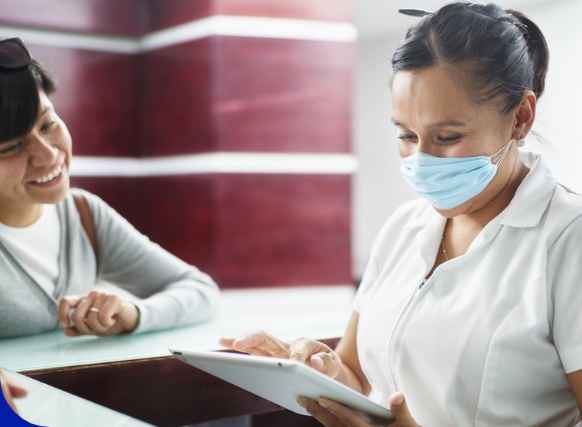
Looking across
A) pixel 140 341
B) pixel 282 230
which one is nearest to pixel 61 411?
pixel 140 341

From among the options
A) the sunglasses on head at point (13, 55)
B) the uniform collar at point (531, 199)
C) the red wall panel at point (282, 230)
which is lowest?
the red wall panel at point (282, 230)

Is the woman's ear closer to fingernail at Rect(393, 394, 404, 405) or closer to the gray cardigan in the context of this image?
fingernail at Rect(393, 394, 404, 405)

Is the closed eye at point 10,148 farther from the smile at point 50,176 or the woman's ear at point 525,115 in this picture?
the woman's ear at point 525,115

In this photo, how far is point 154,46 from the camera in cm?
370

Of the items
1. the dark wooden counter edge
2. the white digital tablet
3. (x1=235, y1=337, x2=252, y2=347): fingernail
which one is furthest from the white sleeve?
the dark wooden counter edge

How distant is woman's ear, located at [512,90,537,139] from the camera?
5.02 feet

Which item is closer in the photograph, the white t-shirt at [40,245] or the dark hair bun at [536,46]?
the dark hair bun at [536,46]

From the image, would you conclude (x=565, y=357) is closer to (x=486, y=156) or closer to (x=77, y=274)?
(x=486, y=156)

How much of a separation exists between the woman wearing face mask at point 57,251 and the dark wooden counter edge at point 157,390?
0.78 ft

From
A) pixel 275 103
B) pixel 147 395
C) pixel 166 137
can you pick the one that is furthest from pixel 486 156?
pixel 166 137

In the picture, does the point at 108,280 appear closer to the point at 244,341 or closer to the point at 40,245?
the point at 40,245

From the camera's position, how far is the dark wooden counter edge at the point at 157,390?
1.74m

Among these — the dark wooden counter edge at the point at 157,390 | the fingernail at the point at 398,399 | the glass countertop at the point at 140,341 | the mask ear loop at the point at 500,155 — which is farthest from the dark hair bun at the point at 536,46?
the dark wooden counter edge at the point at 157,390

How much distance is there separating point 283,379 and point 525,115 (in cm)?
70
